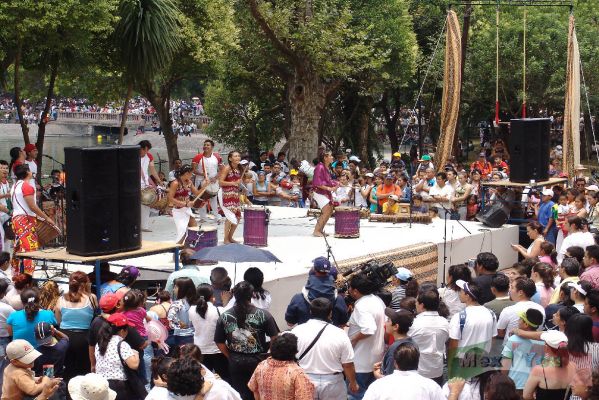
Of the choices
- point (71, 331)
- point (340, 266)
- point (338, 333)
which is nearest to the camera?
point (338, 333)

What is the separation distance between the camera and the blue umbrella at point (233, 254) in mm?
11961

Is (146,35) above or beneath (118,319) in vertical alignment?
above

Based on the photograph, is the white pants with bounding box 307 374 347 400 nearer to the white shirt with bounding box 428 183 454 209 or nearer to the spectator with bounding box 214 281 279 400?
the spectator with bounding box 214 281 279 400

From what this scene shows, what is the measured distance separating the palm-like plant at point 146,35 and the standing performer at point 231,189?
6394mm

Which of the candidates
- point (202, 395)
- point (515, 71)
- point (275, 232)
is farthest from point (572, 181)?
point (515, 71)

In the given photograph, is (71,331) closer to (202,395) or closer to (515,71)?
(202,395)

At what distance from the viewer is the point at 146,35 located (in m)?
20.7

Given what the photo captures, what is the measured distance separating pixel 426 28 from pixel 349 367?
31.4m

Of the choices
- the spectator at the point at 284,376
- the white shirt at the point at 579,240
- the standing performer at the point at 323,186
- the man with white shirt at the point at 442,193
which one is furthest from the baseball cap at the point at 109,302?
the man with white shirt at the point at 442,193

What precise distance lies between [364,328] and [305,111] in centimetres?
1845

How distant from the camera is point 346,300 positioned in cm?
1027

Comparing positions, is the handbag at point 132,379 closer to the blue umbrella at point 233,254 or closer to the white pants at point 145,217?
the blue umbrella at point 233,254

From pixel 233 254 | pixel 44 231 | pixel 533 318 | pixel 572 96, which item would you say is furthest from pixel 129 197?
pixel 572 96

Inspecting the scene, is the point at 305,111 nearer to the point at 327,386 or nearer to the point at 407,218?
the point at 407,218
